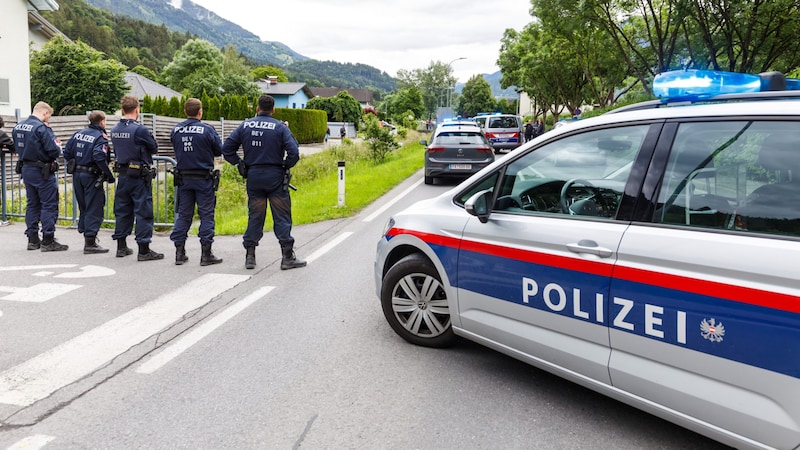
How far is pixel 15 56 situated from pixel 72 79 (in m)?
3.36

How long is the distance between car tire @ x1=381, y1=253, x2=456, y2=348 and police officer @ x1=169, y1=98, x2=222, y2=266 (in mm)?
3424

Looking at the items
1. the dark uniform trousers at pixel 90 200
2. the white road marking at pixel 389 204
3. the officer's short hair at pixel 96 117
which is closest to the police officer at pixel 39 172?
the dark uniform trousers at pixel 90 200

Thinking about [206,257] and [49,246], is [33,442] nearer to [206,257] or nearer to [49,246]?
[206,257]

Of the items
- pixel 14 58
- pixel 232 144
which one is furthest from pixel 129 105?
pixel 14 58

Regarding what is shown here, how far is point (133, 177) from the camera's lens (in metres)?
7.43

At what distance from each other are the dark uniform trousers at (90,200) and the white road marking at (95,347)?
2470 mm

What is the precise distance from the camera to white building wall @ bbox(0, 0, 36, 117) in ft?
92.5

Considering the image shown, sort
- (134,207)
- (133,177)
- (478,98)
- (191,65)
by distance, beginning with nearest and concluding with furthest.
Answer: (133,177), (134,207), (191,65), (478,98)

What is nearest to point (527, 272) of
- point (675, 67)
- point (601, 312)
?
point (601, 312)

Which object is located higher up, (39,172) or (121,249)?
(39,172)

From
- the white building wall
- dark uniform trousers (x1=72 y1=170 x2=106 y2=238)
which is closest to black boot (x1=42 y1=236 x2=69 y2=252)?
Result: dark uniform trousers (x1=72 y1=170 x2=106 y2=238)

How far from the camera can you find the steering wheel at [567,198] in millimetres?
3287

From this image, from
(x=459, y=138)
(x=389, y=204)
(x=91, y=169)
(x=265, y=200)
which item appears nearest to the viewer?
(x=265, y=200)

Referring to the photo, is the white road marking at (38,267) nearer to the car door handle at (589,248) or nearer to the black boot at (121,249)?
the black boot at (121,249)
